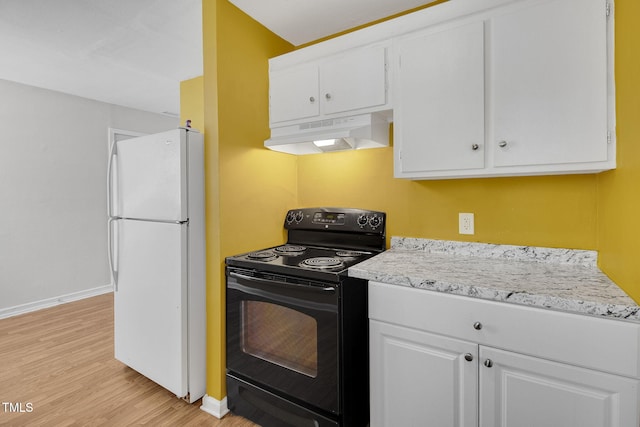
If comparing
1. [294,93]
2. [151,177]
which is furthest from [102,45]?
[294,93]

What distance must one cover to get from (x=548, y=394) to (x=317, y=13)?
2.20 metres

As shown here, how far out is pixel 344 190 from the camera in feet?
7.30

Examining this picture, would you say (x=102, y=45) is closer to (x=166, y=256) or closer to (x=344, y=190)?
(x=166, y=256)

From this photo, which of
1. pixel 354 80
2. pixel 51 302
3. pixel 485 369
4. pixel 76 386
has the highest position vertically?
pixel 354 80

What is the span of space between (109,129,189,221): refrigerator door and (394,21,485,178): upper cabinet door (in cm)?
120

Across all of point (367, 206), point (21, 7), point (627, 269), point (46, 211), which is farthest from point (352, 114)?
point (46, 211)

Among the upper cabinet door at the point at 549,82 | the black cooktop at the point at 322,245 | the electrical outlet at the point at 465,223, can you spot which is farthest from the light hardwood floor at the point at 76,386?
the upper cabinet door at the point at 549,82

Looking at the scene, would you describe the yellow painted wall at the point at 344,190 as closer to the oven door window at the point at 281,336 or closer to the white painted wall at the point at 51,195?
the oven door window at the point at 281,336

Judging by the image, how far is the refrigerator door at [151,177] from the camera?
5.79ft

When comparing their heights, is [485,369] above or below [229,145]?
below

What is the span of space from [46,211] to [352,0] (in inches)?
152

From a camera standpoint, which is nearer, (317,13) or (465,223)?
(465,223)

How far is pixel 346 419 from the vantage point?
1.47m

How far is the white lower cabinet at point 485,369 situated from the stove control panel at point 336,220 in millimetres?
644
